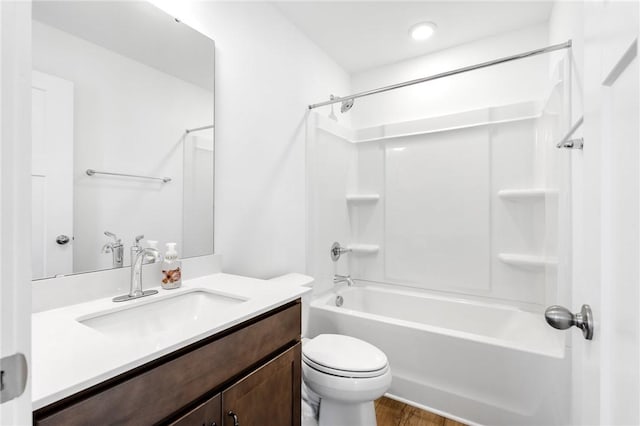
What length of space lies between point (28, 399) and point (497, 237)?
2.47 metres

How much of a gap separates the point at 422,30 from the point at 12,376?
8.55ft

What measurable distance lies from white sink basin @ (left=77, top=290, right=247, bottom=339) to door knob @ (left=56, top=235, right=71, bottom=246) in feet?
0.97

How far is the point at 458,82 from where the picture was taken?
2373 mm

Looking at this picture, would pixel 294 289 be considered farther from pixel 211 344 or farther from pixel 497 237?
pixel 497 237

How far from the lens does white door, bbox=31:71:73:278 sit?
3.10 ft

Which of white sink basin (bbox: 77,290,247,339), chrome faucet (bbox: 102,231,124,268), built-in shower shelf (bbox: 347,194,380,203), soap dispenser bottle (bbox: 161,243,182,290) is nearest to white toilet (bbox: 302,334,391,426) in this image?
white sink basin (bbox: 77,290,247,339)

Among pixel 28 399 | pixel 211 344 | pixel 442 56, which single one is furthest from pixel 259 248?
pixel 442 56

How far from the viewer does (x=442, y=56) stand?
2.43 metres

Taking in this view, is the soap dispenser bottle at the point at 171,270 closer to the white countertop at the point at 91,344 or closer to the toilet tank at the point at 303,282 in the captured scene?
the white countertop at the point at 91,344

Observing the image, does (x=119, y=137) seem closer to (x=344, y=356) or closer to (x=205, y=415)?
(x=205, y=415)

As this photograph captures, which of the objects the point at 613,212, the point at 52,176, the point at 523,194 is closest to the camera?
the point at 613,212

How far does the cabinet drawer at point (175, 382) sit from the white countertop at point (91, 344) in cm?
3

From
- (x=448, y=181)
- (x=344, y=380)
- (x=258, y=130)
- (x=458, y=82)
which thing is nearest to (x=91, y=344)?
(x=344, y=380)

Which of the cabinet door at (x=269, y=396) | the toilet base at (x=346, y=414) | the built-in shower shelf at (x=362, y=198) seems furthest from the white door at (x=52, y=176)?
the built-in shower shelf at (x=362, y=198)
